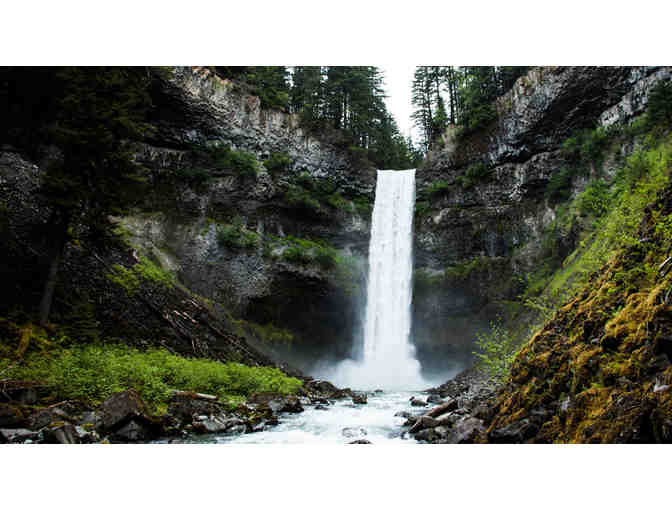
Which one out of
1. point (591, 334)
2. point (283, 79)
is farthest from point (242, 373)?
point (283, 79)

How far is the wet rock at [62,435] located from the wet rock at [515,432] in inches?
175

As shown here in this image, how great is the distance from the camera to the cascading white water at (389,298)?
702 inches

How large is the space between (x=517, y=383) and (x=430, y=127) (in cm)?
2550

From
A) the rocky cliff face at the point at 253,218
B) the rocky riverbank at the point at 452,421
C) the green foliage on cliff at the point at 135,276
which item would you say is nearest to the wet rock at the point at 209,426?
the rocky riverbank at the point at 452,421

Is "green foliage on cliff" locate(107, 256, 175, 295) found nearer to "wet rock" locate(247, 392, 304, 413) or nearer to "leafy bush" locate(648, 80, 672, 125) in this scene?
"wet rock" locate(247, 392, 304, 413)

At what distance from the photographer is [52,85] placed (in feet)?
23.8

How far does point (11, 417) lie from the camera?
4.57 m

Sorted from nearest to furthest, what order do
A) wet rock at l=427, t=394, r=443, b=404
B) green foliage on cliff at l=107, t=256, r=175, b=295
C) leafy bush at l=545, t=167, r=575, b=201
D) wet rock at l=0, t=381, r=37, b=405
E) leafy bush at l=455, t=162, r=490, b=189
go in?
wet rock at l=0, t=381, r=37, b=405, green foliage on cliff at l=107, t=256, r=175, b=295, wet rock at l=427, t=394, r=443, b=404, leafy bush at l=545, t=167, r=575, b=201, leafy bush at l=455, t=162, r=490, b=189

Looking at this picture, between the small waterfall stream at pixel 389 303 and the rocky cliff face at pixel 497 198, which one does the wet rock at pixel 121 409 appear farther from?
the rocky cliff face at pixel 497 198

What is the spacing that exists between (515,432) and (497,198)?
54.8ft

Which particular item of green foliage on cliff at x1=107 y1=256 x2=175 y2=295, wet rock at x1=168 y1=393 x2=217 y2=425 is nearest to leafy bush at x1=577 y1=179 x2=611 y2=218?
wet rock at x1=168 y1=393 x2=217 y2=425

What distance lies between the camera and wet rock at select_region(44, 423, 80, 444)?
4.17m

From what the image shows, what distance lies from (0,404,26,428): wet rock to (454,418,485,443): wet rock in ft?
17.0
